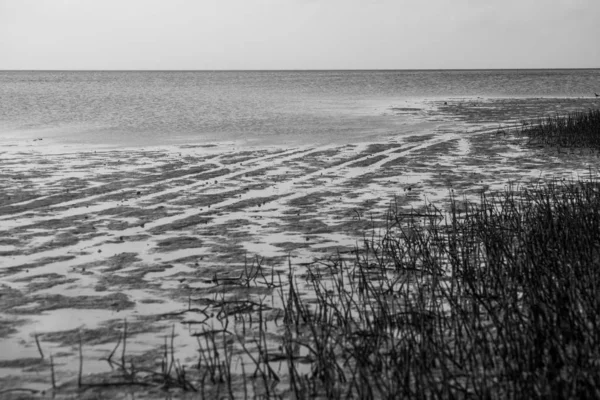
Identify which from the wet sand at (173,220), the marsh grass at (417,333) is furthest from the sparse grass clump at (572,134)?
the marsh grass at (417,333)

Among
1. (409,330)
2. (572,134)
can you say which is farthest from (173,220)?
(572,134)

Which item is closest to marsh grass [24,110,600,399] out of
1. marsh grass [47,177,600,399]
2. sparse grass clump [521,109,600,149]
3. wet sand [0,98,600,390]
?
marsh grass [47,177,600,399]

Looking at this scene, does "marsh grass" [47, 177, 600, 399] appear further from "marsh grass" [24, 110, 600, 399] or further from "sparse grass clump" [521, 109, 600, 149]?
"sparse grass clump" [521, 109, 600, 149]

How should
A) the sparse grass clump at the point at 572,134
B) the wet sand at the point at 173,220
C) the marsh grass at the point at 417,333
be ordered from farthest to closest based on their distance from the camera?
the sparse grass clump at the point at 572,134 < the wet sand at the point at 173,220 < the marsh grass at the point at 417,333

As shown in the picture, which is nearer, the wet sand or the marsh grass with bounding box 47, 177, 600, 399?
the marsh grass with bounding box 47, 177, 600, 399

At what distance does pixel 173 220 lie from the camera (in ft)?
35.4

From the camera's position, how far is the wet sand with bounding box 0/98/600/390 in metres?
6.26

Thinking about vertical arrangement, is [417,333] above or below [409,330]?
above

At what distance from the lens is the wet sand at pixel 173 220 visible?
626 cm

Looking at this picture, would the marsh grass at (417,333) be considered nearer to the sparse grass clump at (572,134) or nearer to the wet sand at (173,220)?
the wet sand at (173,220)

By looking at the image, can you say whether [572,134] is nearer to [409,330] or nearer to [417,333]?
[409,330]

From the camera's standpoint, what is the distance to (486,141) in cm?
2227

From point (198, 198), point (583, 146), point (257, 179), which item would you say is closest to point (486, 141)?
A: point (583, 146)

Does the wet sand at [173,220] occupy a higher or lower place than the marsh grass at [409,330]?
lower
